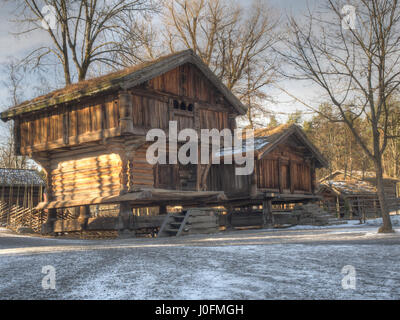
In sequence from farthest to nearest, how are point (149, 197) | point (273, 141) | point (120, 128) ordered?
point (273, 141) < point (149, 197) < point (120, 128)

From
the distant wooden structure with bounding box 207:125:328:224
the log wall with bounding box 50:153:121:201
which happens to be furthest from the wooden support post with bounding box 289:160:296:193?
the log wall with bounding box 50:153:121:201

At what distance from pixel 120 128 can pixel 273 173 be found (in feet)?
35.0

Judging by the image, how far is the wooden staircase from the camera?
15.8 metres

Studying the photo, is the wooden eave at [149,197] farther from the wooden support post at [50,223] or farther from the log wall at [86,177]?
the wooden support post at [50,223]

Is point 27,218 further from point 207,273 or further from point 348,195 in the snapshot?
point 348,195

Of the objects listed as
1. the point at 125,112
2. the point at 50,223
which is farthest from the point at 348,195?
the point at 125,112

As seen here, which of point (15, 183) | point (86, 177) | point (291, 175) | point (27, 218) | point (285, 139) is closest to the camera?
point (86, 177)

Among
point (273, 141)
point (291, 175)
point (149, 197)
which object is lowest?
point (149, 197)

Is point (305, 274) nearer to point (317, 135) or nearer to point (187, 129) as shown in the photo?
point (187, 129)

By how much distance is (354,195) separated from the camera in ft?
121

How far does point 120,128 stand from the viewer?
53.6 ft
